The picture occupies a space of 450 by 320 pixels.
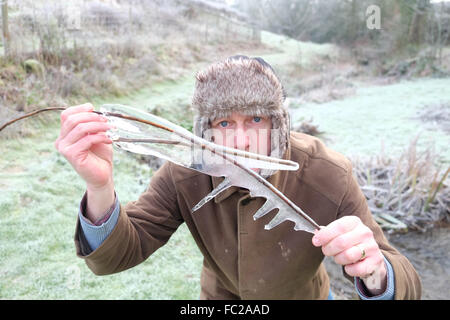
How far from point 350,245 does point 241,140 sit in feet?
1.81

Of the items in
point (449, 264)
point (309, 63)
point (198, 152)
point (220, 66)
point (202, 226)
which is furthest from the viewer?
point (309, 63)

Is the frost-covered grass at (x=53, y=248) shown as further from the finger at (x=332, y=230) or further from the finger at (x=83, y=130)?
the finger at (x=332, y=230)

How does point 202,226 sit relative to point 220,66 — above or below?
below

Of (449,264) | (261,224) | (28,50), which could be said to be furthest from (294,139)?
(28,50)

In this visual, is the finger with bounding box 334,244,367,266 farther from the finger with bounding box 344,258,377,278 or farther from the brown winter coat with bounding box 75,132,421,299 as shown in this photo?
the brown winter coat with bounding box 75,132,421,299

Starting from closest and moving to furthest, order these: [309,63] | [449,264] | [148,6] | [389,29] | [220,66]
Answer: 1. [220,66]
2. [449,264]
3. [148,6]
4. [389,29]
5. [309,63]

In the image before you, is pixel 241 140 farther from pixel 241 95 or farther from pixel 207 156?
pixel 207 156

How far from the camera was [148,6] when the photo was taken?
45.9ft

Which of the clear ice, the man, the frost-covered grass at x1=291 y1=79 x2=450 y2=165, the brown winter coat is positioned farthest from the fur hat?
the frost-covered grass at x1=291 y1=79 x2=450 y2=165

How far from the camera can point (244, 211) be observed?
61.7 inches

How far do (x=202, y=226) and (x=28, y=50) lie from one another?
706 centimetres

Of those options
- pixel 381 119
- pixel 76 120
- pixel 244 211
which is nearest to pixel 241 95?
pixel 244 211
